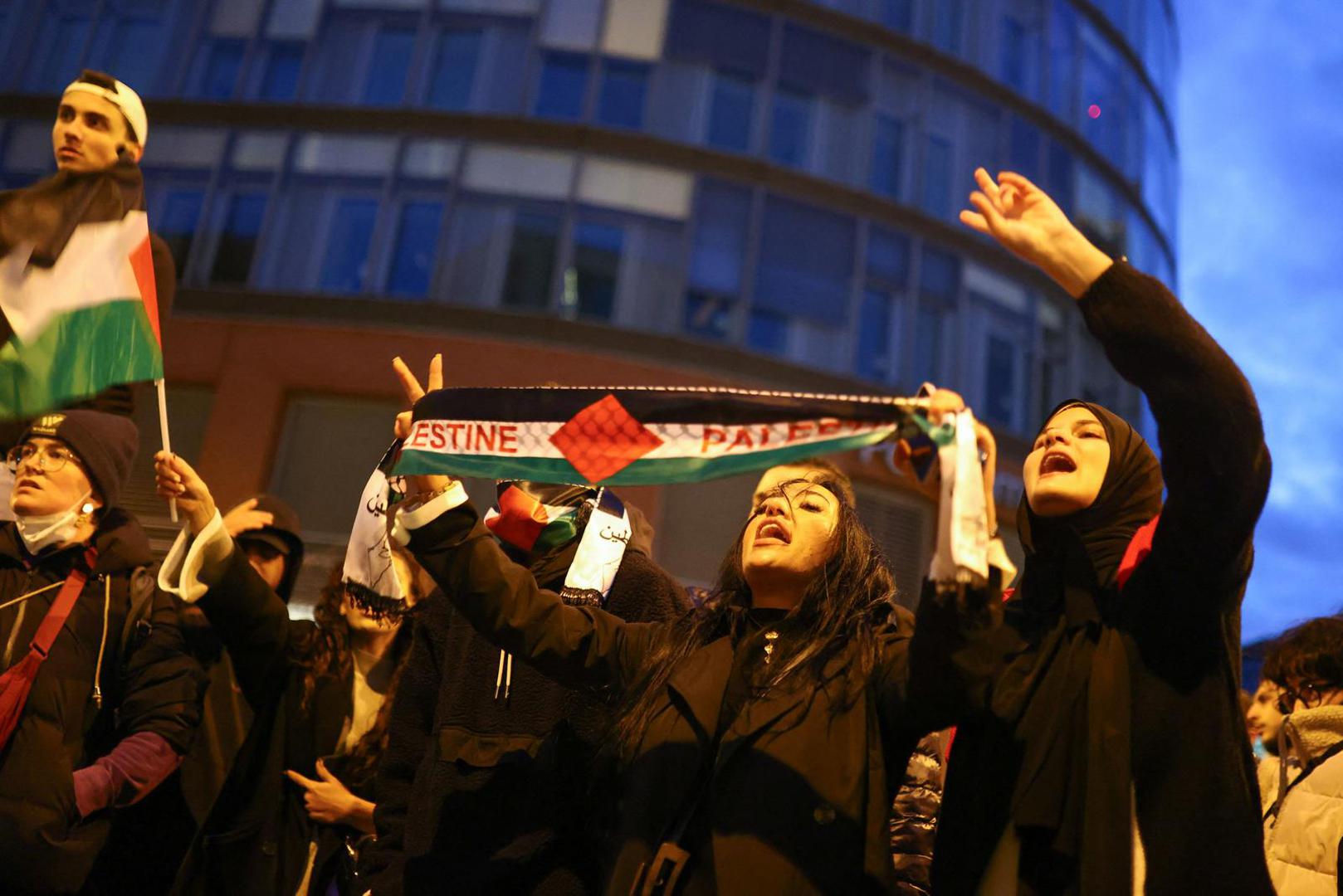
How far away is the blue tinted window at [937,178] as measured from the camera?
17.3 m

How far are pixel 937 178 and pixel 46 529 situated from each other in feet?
50.0

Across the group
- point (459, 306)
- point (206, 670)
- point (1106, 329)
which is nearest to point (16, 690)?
point (206, 670)

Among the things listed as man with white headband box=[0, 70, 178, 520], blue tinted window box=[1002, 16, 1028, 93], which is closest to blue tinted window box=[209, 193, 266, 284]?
blue tinted window box=[1002, 16, 1028, 93]

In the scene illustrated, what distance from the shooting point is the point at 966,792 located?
263 centimetres

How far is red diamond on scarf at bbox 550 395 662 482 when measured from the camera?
2965 millimetres

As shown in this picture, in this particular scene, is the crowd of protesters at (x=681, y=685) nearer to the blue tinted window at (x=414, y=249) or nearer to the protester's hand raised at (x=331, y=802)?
the protester's hand raised at (x=331, y=802)

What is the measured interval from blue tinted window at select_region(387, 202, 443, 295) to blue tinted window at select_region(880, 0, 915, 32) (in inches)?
265

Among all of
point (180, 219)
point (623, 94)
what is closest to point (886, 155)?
point (623, 94)

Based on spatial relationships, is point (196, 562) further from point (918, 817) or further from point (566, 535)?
point (918, 817)

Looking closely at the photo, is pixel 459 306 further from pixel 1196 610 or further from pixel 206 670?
pixel 1196 610

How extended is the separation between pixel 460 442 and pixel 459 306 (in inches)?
484

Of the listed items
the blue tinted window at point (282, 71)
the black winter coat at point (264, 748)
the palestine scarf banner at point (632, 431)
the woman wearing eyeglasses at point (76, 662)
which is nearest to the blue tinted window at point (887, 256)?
the blue tinted window at point (282, 71)

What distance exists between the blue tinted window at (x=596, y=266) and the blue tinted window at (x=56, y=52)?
7.27 metres

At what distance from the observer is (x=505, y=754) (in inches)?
130
